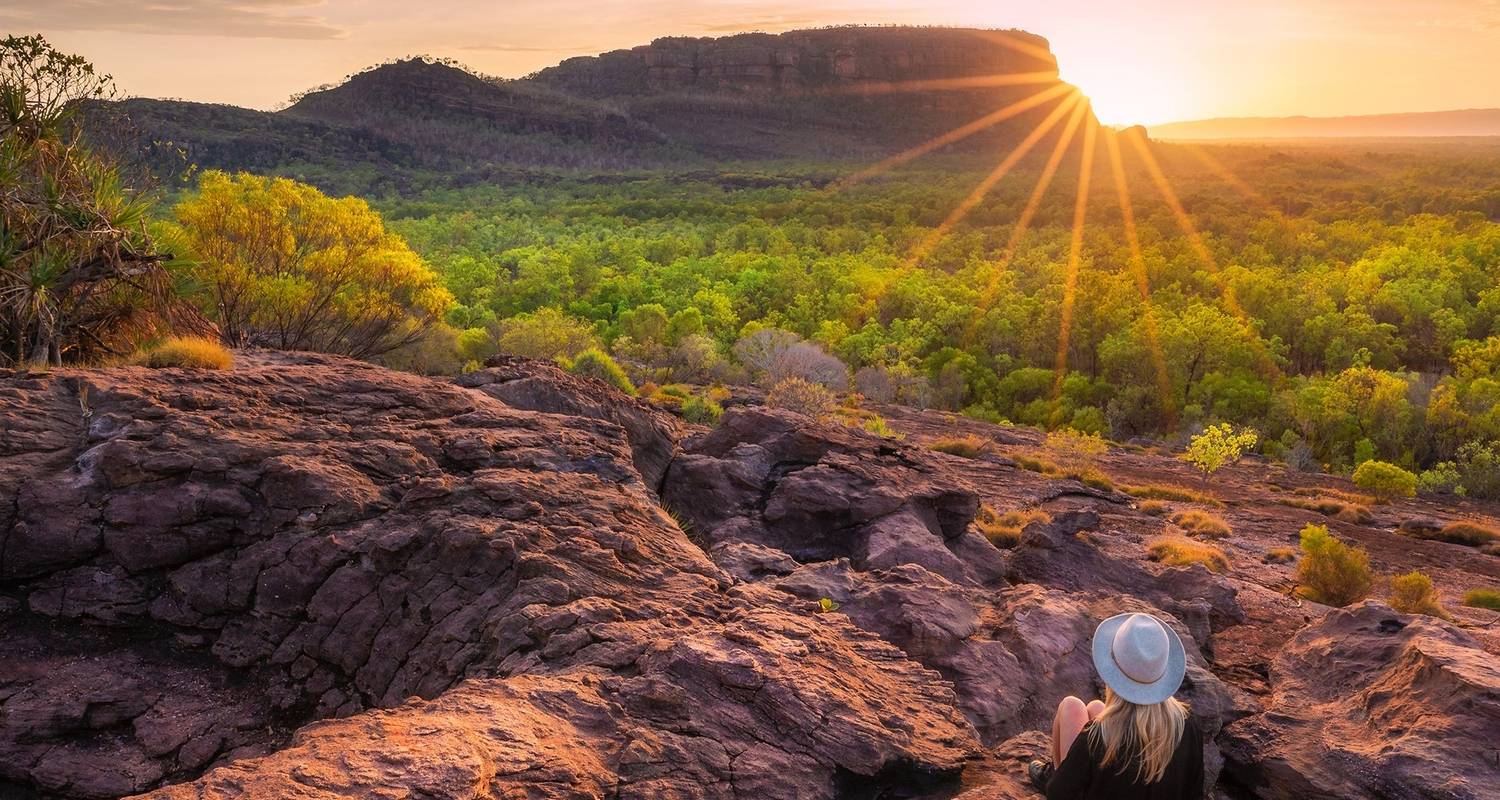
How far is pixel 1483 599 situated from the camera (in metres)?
15.9

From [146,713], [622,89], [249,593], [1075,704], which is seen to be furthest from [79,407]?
[622,89]

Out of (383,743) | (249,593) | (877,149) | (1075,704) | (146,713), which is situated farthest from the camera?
(877,149)

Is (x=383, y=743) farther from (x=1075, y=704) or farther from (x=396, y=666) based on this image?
(x=1075, y=704)

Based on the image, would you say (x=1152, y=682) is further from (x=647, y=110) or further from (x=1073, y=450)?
(x=647, y=110)

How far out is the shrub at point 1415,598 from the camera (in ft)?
46.3

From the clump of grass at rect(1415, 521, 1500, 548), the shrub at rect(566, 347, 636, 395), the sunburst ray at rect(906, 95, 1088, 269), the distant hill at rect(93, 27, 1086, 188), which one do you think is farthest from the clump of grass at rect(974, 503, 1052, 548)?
the distant hill at rect(93, 27, 1086, 188)

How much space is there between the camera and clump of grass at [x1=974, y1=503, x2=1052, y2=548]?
15.5 meters

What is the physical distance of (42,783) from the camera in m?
5.57

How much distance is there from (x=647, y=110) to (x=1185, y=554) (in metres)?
160

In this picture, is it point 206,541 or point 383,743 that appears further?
point 206,541

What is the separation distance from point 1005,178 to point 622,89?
9053 cm

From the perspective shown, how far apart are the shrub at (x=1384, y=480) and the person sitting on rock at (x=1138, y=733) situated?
2617 centimetres

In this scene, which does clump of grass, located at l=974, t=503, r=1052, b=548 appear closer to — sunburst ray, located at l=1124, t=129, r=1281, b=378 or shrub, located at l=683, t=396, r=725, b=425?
shrub, located at l=683, t=396, r=725, b=425

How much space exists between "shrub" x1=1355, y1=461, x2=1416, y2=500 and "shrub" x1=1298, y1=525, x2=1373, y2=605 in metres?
12.2
